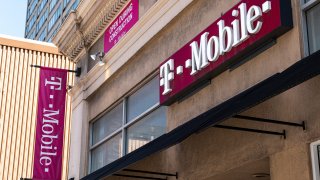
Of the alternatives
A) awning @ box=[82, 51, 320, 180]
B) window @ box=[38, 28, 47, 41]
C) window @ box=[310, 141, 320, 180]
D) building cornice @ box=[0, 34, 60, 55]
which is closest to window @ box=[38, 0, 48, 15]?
window @ box=[38, 28, 47, 41]

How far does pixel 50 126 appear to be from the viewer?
1603cm

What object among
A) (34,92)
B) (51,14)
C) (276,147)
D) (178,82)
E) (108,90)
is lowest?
(276,147)

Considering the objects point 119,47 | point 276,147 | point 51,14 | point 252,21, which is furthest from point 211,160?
point 51,14

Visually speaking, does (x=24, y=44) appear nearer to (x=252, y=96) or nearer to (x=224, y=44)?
(x=224, y=44)

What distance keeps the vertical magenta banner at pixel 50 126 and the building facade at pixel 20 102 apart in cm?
1233

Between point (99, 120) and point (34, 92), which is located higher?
point (34, 92)

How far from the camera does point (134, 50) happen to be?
13234 mm

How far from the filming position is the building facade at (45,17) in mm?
67356

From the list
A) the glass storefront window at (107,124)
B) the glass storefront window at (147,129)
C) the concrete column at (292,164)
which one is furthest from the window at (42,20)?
the concrete column at (292,164)

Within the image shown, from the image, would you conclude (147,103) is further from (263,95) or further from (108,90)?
(263,95)

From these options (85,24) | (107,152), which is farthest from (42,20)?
(107,152)

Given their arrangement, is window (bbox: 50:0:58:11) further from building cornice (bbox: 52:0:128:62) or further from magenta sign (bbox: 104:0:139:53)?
magenta sign (bbox: 104:0:139:53)

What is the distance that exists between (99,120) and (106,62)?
1630 millimetres

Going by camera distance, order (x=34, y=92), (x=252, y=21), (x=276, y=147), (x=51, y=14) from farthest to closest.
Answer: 1. (x=51, y=14)
2. (x=34, y=92)
3. (x=252, y=21)
4. (x=276, y=147)
